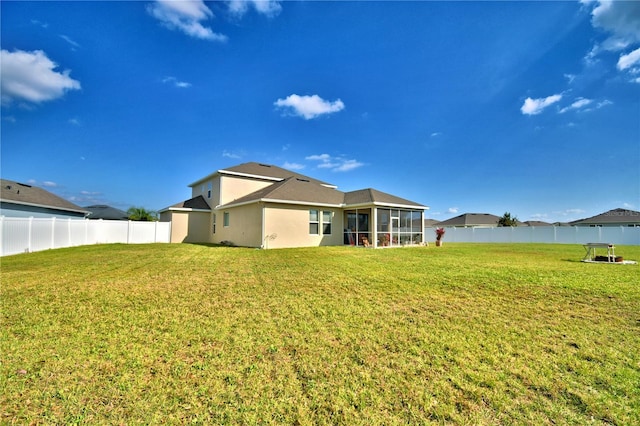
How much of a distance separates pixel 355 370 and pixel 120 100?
20.7m

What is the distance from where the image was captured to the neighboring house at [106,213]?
3550cm

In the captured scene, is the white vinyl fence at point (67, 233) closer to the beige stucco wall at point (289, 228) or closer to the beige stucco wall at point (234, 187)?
the beige stucco wall at point (234, 187)

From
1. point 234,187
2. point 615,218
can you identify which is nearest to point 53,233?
point 234,187

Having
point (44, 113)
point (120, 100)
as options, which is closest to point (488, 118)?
point (120, 100)

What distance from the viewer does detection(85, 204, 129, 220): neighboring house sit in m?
35.5

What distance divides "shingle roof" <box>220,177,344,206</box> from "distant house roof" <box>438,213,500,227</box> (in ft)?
116

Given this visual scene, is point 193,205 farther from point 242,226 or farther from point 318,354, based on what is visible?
point 318,354

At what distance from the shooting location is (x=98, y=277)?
732cm

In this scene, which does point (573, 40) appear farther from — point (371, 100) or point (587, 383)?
point (587, 383)

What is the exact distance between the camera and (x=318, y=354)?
329cm

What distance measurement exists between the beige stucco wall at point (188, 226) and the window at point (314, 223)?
1001cm

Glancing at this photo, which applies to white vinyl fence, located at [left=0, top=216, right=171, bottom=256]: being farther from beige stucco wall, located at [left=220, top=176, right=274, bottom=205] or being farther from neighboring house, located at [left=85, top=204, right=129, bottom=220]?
neighboring house, located at [left=85, top=204, right=129, bottom=220]

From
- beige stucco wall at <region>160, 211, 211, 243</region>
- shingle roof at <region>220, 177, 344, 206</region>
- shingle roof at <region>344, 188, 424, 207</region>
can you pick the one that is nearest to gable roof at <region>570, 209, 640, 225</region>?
shingle roof at <region>344, 188, 424, 207</region>

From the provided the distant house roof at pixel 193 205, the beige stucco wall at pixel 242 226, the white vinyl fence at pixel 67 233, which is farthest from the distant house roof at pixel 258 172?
the white vinyl fence at pixel 67 233
